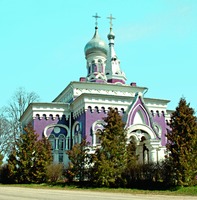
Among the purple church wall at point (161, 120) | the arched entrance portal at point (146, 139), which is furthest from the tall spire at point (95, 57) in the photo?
the arched entrance portal at point (146, 139)

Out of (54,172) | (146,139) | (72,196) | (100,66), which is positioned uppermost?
(100,66)

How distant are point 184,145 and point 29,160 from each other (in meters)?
10.7

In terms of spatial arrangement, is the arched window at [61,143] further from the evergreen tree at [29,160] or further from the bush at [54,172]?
the bush at [54,172]

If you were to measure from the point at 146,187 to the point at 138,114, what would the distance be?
920 centimetres

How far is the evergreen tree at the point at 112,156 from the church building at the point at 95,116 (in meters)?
4.56

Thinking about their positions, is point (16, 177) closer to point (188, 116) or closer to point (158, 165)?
point (158, 165)

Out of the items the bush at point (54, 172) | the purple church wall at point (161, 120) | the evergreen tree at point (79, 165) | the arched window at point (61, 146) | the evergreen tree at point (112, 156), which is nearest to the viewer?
the evergreen tree at point (112, 156)

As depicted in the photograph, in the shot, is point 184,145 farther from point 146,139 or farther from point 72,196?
point 146,139

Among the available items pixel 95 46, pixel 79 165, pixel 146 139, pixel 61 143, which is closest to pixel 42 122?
pixel 61 143

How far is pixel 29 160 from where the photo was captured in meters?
23.8

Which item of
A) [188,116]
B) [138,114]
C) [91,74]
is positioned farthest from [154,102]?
[188,116]

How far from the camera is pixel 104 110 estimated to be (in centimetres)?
2927

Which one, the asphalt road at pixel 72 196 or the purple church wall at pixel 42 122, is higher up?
the purple church wall at pixel 42 122

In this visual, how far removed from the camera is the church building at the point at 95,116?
28125mm
